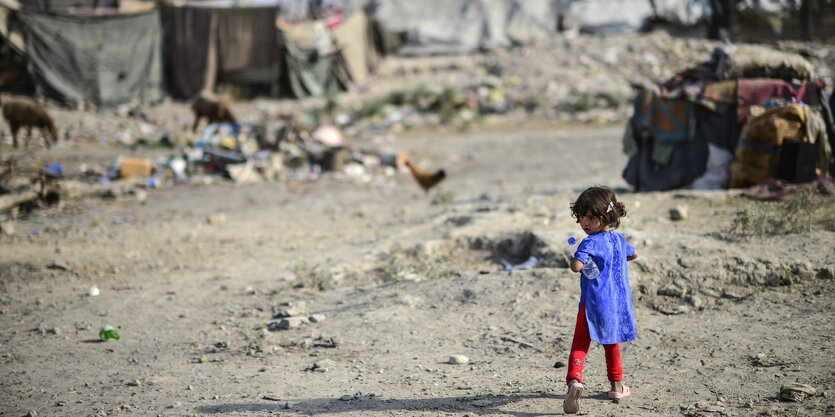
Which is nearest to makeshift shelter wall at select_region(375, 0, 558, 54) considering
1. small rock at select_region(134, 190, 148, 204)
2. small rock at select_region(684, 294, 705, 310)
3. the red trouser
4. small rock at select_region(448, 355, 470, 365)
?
small rock at select_region(134, 190, 148, 204)

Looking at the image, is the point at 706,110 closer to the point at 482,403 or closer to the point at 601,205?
the point at 601,205

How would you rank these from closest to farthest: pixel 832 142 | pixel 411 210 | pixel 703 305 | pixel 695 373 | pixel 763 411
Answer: pixel 763 411 → pixel 695 373 → pixel 703 305 → pixel 832 142 → pixel 411 210

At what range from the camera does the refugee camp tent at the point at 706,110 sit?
618 cm

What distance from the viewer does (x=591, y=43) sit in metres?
16.8

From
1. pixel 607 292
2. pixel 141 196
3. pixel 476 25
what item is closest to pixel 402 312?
pixel 607 292

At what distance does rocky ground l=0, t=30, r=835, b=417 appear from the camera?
2.88m

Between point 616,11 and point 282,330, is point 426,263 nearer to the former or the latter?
point 282,330

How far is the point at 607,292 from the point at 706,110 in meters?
4.58

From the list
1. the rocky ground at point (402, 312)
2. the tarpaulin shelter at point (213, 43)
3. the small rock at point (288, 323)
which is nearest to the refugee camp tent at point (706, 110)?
the rocky ground at point (402, 312)

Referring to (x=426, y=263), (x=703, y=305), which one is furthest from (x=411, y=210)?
(x=703, y=305)

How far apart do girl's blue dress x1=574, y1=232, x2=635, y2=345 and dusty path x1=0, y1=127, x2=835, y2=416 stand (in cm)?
33

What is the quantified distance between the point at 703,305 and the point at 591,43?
14.2 m

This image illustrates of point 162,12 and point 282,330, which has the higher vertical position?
point 162,12

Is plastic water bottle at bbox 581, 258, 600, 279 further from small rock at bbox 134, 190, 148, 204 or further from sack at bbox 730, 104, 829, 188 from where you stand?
small rock at bbox 134, 190, 148, 204
